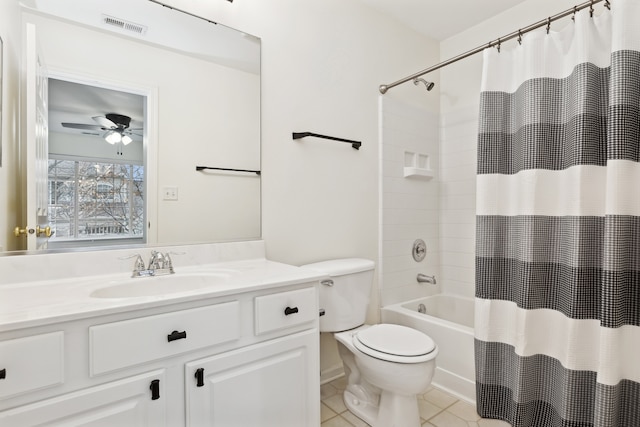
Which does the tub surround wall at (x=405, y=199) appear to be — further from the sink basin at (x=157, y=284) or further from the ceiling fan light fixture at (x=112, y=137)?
the ceiling fan light fixture at (x=112, y=137)

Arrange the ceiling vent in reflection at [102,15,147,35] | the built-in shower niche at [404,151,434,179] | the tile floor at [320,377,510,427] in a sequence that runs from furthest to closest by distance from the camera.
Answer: the built-in shower niche at [404,151,434,179]
the tile floor at [320,377,510,427]
the ceiling vent in reflection at [102,15,147,35]

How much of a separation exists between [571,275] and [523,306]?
0.24 metres

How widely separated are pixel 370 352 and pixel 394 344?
16 centimetres

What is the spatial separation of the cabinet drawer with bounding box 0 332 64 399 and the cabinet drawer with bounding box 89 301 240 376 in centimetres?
7

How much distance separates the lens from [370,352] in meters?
1.51

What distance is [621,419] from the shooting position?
1.31 metres

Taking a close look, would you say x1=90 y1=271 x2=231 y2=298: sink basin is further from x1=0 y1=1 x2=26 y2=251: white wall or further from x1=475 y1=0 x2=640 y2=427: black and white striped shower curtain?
x1=475 y1=0 x2=640 y2=427: black and white striped shower curtain

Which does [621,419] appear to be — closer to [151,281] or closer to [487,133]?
[487,133]

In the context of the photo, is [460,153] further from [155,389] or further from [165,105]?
[155,389]

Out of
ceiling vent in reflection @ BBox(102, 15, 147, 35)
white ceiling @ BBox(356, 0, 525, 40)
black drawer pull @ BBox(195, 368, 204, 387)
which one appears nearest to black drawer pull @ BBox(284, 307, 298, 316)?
black drawer pull @ BBox(195, 368, 204, 387)

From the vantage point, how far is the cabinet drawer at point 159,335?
35.1 inches

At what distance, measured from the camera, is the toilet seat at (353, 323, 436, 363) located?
56.5 inches

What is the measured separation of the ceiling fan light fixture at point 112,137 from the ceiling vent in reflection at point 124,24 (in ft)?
1.44

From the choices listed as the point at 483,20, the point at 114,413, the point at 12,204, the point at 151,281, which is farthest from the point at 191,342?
the point at 483,20
